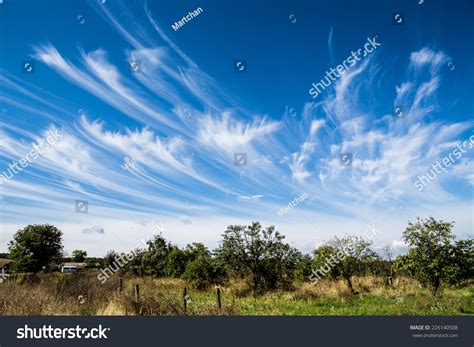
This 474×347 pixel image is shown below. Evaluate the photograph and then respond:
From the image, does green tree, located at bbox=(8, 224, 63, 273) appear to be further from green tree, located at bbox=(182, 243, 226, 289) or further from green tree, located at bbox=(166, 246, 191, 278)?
green tree, located at bbox=(182, 243, 226, 289)

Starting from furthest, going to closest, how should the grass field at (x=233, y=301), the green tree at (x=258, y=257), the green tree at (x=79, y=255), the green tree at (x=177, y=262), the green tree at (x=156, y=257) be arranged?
the green tree at (x=79, y=255), the green tree at (x=156, y=257), the green tree at (x=177, y=262), the green tree at (x=258, y=257), the grass field at (x=233, y=301)

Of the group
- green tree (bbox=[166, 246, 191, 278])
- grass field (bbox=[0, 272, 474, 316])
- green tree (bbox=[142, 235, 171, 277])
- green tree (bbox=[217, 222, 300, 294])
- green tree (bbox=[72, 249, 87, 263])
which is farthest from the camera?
green tree (bbox=[72, 249, 87, 263])

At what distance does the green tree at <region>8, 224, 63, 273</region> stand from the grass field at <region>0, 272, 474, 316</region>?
19830 millimetres

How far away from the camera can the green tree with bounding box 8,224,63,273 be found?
115 feet

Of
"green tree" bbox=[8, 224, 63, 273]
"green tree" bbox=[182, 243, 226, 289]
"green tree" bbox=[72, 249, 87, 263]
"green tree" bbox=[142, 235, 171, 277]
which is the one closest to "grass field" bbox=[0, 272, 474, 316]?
"green tree" bbox=[182, 243, 226, 289]

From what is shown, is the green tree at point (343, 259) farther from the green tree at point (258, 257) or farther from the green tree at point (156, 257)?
the green tree at point (156, 257)

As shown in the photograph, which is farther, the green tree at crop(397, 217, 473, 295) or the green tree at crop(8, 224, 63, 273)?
the green tree at crop(8, 224, 63, 273)

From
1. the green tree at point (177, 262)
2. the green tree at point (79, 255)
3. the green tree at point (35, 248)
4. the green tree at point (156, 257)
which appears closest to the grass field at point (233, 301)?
the green tree at point (177, 262)

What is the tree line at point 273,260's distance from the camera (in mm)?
14016

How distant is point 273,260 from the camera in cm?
2039

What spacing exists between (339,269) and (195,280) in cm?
864

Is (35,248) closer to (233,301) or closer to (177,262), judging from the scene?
(177,262)
